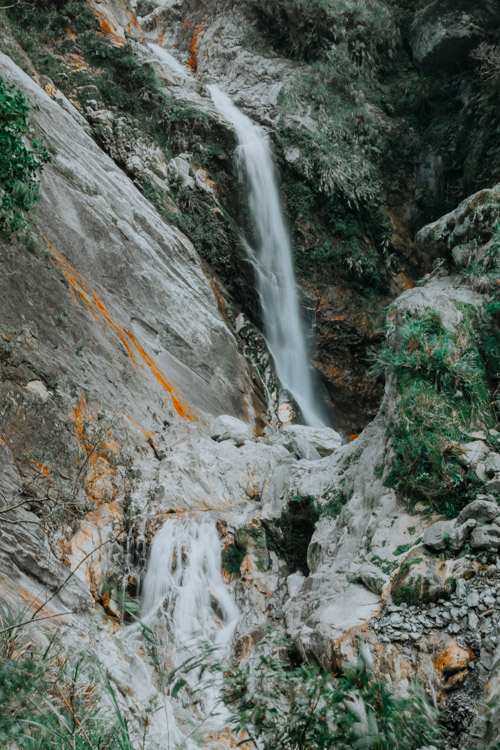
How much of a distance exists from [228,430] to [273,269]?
8.58 metres

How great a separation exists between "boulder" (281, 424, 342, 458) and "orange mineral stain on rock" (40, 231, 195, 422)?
2549 millimetres

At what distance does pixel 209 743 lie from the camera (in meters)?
4.03

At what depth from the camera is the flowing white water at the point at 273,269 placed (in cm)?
1730

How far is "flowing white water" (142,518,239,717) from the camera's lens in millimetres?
7426

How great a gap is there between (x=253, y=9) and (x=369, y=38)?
16.7ft

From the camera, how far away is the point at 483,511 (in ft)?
15.5

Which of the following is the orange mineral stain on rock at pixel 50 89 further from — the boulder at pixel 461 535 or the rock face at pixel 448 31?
the boulder at pixel 461 535

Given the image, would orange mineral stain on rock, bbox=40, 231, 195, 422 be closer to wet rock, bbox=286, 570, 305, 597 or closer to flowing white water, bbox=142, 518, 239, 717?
flowing white water, bbox=142, 518, 239, 717

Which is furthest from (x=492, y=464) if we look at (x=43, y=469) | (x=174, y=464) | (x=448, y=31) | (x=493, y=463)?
(x=448, y=31)

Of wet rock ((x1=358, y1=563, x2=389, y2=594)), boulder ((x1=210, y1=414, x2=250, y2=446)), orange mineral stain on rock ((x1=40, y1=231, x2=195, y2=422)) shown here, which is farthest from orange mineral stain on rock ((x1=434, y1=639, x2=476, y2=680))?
orange mineral stain on rock ((x1=40, y1=231, x2=195, y2=422))

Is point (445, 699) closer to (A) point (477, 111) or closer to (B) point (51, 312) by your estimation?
(B) point (51, 312)

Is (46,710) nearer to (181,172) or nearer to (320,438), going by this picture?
(320,438)

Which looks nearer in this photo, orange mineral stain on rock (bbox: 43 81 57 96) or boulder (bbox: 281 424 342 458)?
boulder (bbox: 281 424 342 458)

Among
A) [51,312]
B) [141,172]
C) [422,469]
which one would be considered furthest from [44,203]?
[422,469]
